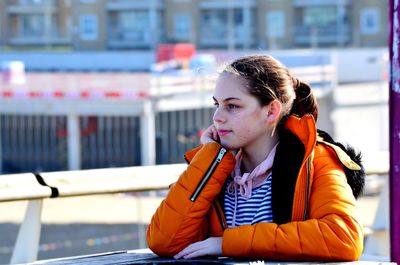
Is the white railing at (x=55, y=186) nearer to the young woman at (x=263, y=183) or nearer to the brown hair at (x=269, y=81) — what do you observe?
the young woman at (x=263, y=183)

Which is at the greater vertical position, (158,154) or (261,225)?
(261,225)

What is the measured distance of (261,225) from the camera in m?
2.74

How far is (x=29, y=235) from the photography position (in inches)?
143

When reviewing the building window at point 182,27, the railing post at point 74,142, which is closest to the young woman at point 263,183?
the railing post at point 74,142

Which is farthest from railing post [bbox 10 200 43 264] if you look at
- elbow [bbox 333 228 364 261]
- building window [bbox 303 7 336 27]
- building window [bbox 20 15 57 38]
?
building window [bbox 20 15 57 38]

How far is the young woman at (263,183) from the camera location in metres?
2.71

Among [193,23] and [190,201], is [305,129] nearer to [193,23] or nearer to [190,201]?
[190,201]

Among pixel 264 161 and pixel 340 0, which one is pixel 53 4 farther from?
pixel 264 161

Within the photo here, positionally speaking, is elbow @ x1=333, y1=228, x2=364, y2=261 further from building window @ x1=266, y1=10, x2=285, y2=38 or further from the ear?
building window @ x1=266, y1=10, x2=285, y2=38

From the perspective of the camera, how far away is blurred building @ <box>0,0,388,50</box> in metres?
→ 49.6

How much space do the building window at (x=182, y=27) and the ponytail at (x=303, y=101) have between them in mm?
48143

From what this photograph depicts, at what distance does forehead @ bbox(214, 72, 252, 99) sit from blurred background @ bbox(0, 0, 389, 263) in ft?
0.87

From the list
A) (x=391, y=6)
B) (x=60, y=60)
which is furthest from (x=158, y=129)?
(x=391, y=6)

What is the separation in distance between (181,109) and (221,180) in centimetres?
2373
